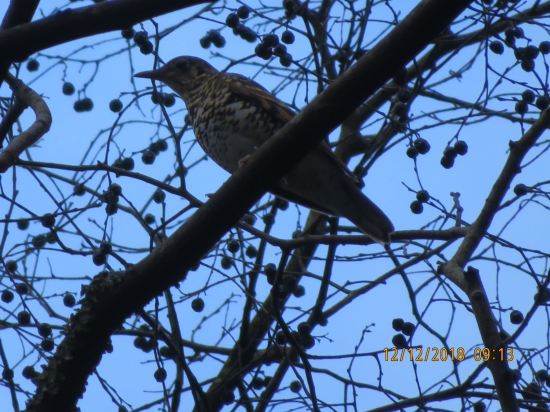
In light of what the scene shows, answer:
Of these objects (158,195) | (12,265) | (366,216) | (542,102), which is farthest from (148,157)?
(542,102)

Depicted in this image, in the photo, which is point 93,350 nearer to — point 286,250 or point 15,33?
point 286,250

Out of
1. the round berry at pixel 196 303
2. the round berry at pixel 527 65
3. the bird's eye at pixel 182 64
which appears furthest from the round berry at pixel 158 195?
the round berry at pixel 527 65

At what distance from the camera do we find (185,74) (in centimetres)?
571

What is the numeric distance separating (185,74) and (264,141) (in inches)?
51.2

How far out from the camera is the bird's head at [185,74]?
5.64 meters

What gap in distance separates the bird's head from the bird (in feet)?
1.96

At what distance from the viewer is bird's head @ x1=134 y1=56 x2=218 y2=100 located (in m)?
5.64

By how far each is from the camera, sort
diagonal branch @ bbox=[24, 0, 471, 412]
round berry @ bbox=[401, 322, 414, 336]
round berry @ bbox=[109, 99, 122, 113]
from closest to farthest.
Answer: diagonal branch @ bbox=[24, 0, 471, 412], round berry @ bbox=[401, 322, 414, 336], round berry @ bbox=[109, 99, 122, 113]

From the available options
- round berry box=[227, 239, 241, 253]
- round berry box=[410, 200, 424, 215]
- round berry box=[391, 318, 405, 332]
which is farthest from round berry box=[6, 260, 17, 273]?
round berry box=[410, 200, 424, 215]

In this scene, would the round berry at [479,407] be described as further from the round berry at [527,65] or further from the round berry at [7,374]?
the round berry at [7,374]

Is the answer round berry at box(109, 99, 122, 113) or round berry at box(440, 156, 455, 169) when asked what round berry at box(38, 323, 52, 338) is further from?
round berry at box(440, 156, 455, 169)

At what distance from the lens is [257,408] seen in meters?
4.30

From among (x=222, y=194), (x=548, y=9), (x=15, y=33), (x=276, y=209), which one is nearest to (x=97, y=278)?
(x=222, y=194)

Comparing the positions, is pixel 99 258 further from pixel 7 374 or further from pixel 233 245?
pixel 233 245
